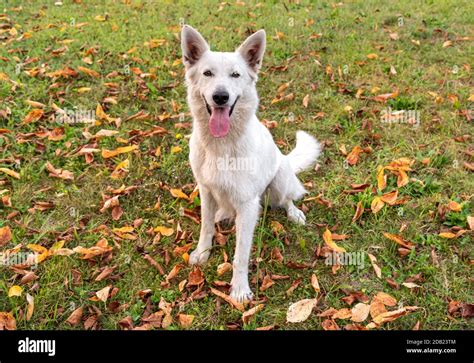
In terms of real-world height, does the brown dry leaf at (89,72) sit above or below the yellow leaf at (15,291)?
above

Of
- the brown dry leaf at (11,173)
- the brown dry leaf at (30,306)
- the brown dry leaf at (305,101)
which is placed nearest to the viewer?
the brown dry leaf at (30,306)

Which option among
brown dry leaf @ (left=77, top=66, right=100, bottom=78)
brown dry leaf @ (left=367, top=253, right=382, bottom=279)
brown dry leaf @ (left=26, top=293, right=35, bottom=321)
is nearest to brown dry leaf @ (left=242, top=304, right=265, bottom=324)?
brown dry leaf @ (left=367, top=253, right=382, bottom=279)

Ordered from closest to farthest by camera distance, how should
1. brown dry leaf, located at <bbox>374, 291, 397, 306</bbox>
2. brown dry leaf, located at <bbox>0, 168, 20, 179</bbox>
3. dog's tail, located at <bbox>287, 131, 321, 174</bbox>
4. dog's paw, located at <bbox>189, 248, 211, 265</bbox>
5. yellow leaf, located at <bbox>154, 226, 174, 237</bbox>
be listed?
brown dry leaf, located at <bbox>374, 291, 397, 306</bbox>
dog's paw, located at <bbox>189, 248, 211, 265</bbox>
yellow leaf, located at <bbox>154, 226, 174, 237</bbox>
brown dry leaf, located at <bbox>0, 168, 20, 179</bbox>
dog's tail, located at <bbox>287, 131, 321, 174</bbox>

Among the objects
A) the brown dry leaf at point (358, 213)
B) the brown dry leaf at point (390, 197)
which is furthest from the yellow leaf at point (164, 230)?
the brown dry leaf at point (390, 197)

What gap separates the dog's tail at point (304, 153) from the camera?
14.8ft

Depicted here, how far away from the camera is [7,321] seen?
2.96m

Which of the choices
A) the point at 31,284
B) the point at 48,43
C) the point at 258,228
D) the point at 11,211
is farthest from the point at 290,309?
the point at 48,43

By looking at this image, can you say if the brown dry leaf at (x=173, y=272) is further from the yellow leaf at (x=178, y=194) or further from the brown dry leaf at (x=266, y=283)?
the yellow leaf at (x=178, y=194)

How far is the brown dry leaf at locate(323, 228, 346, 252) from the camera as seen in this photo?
3576 millimetres

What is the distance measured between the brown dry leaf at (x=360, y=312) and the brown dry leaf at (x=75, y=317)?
201cm

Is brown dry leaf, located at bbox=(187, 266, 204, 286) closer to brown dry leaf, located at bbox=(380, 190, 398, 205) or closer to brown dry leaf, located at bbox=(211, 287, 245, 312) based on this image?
brown dry leaf, located at bbox=(211, 287, 245, 312)

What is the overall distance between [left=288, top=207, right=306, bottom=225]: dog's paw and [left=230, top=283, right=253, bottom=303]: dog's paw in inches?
35.9

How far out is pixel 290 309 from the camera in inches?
124

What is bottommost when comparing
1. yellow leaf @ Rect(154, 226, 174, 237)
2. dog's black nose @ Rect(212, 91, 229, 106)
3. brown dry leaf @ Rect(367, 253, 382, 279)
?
yellow leaf @ Rect(154, 226, 174, 237)
